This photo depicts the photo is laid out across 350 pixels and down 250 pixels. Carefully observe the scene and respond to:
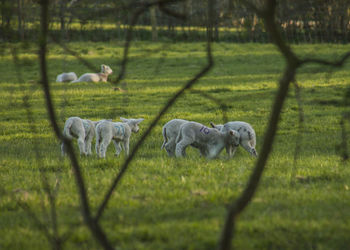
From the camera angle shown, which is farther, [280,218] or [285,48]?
[280,218]

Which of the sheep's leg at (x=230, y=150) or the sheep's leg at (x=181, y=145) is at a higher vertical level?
the sheep's leg at (x=181, y=145)

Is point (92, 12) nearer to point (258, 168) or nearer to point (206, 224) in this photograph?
point (258, 168)

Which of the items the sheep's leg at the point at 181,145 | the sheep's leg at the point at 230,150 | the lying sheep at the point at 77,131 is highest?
the lying sheep at the point at 77,131

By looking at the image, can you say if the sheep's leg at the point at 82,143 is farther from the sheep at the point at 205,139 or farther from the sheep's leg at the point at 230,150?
the sheep's leg at the point at 230,150

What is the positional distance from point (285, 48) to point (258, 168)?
0.62m

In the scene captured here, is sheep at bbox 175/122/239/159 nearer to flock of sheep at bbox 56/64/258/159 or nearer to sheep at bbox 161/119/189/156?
flock of sheep at bbox 56/64/258/159

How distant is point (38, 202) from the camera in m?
4.86

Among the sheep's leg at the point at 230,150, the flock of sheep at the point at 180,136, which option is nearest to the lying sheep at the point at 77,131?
the flock of sheep at the point at 180,136

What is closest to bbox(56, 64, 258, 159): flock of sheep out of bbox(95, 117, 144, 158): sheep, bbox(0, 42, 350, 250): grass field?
bbox(95, 117, 144, 158): sheep

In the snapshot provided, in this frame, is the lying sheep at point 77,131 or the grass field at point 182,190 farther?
the lying sheep at point 77,131

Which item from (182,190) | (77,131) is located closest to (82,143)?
(77,131)

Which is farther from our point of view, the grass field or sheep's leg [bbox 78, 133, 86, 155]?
sheep's leg [bbox 78, 133, 86, 155]

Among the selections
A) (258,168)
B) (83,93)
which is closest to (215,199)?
(258,168)

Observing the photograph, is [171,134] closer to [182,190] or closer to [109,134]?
[109,134]
